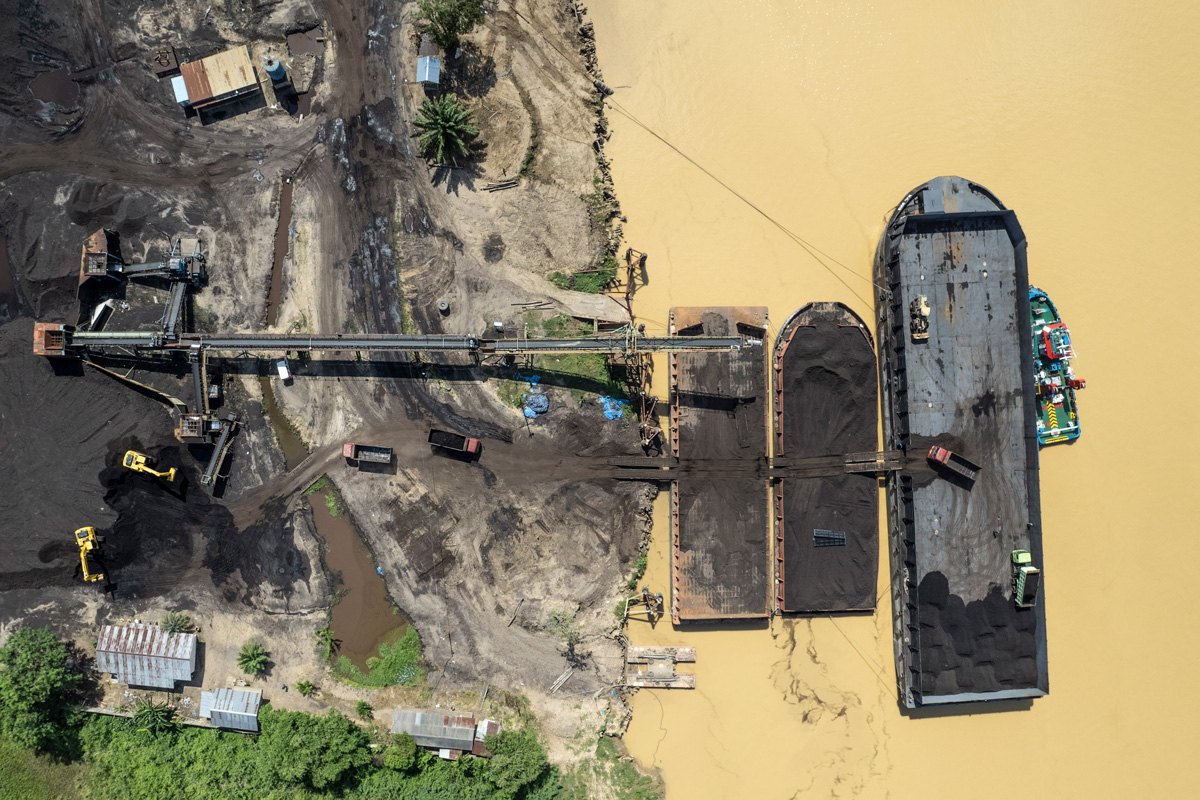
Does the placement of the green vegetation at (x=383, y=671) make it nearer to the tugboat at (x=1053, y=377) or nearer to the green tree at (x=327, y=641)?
the green tree at (x=327, y=641)

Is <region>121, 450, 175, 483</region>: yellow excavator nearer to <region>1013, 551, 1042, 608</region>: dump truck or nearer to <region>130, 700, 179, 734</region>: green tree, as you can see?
<region>130, 700, 179, 734</region>: green tree

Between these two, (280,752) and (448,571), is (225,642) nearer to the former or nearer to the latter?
(280,752)

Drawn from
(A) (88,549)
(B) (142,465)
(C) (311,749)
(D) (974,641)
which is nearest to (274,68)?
(B) (142,465)

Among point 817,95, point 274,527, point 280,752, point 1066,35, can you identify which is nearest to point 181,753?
point 280,752

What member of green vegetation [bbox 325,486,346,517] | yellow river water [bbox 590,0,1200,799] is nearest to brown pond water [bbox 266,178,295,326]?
green vegetation [bbox 325,486,346,517]

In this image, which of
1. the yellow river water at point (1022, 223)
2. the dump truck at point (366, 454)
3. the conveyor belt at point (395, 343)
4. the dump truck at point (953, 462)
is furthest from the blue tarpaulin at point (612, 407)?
the dump truck at point (953, 462)
